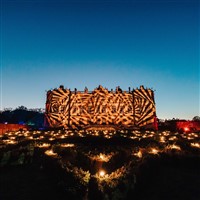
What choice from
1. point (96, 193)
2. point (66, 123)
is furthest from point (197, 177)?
point (66, 123)

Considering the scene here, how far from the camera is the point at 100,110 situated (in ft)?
71.7

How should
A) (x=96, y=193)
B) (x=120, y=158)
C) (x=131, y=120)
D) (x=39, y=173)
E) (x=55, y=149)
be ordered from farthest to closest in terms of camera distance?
(x=131, y=120) < (x=55, y=149) < (x=120, y=158) < (x=39, y=173) < (x=96, y=193)

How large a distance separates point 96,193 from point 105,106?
18956mm

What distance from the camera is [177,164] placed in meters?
6.33

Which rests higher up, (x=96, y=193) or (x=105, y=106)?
(x=105, y=106)

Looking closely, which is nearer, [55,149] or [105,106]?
[55,149]

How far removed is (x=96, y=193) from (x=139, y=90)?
2050cm

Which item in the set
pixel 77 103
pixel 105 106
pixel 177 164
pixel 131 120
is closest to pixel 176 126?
pixel 131 120

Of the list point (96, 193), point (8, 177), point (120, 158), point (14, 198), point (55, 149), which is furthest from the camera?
point (55, 149)

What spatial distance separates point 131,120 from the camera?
71.9ft

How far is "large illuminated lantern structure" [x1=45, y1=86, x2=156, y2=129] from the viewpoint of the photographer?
21797 millimetres

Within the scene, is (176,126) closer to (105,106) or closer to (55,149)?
(105,106)

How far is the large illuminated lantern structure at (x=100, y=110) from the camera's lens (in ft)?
71.5

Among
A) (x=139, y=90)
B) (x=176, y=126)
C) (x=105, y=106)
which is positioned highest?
(x=139, y=90)
